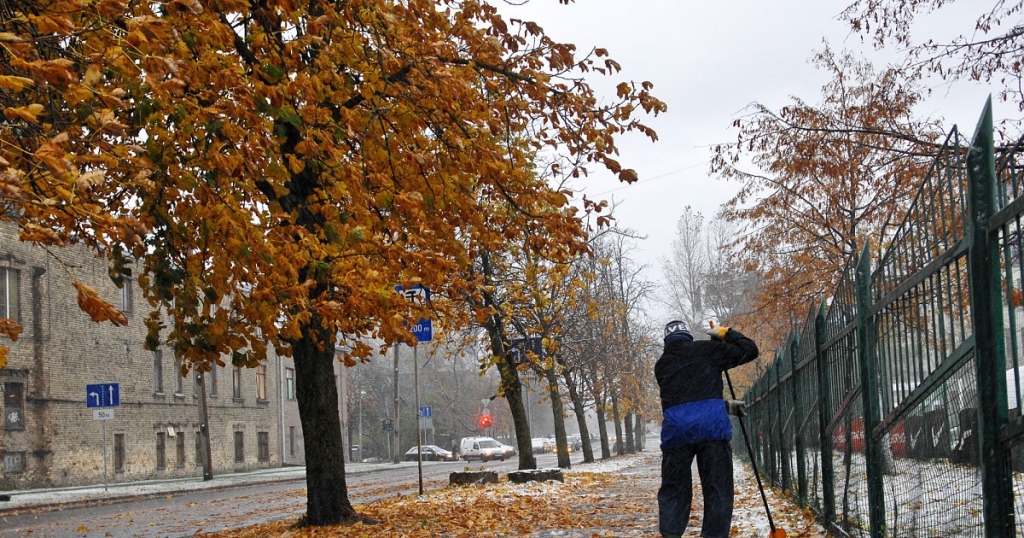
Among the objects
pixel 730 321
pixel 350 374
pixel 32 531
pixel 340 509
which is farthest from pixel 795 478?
pixel 350 374

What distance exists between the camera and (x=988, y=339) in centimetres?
380

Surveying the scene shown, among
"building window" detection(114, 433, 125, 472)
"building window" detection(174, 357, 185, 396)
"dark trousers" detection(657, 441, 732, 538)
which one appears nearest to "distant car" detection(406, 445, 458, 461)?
"building window" detection(174, 357, 185, 396)

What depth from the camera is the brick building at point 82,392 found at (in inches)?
1265

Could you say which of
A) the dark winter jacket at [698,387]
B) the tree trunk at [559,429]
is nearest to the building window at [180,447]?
the tree trunk at [559,429]

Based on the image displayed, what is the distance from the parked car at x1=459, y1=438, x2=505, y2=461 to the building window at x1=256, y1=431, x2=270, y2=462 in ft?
40.4

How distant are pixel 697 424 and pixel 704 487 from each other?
0.44 m

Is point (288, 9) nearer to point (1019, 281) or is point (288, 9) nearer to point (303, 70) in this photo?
point (303, 70)

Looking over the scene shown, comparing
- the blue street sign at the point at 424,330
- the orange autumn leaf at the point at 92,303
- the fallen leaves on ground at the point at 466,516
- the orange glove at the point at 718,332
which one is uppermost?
the blue street sign at the point at 424,330

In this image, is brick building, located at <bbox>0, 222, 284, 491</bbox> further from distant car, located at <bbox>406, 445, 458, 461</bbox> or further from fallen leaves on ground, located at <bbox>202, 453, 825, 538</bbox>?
distant car, located at <bbox>406, 445, 458, 461</bbox>

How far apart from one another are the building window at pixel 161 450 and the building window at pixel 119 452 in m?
2.73

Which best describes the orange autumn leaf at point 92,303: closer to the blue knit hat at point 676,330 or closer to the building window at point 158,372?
the blue knit hat at point 676,330

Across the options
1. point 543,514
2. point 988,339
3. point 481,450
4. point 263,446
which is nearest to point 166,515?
point 543,514

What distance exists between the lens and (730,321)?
95.5 ft

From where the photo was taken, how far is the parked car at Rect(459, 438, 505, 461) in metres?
60.1
